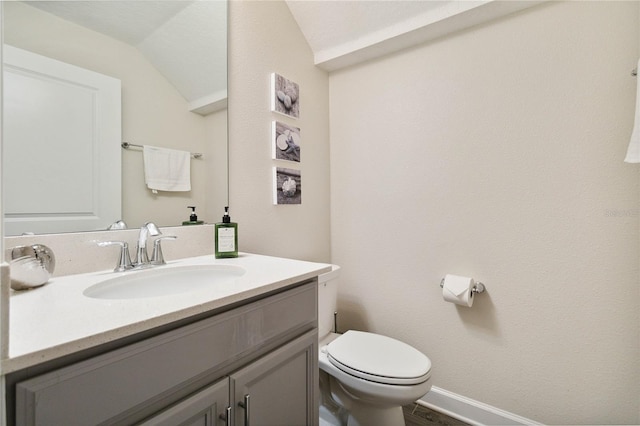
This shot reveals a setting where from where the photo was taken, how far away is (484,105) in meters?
1.46

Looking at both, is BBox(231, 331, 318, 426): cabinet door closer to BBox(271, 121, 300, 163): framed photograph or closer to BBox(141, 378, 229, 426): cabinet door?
BBox(141, 378, 229, 426): cabinet door

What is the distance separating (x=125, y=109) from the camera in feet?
3.49

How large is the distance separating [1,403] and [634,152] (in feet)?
5.72

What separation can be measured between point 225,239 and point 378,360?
0.82 meters

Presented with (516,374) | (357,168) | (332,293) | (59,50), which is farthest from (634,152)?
(59,50)

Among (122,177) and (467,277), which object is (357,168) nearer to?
(467,277)

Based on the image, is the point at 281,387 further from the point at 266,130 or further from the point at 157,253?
the point at 266,130

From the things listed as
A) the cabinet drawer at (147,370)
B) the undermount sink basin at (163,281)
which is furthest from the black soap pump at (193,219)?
the cabinet drawer at (147,370)

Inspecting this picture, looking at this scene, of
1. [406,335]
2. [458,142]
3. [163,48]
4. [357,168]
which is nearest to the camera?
[163,48]

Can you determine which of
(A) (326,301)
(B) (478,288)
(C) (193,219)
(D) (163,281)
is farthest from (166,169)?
(B) (478,288)

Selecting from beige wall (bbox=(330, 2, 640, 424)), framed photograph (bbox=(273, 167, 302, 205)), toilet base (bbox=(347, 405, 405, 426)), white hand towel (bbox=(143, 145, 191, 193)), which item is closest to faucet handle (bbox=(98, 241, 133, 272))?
white hand towel (bbox=(143, 145, 191, 193))

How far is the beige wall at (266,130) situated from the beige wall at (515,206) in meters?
0.29

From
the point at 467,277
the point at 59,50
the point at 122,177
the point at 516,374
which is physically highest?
the point at 59,50

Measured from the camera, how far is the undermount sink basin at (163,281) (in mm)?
853
